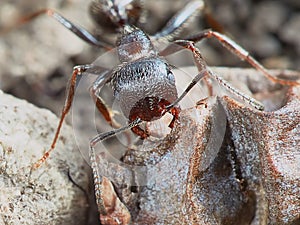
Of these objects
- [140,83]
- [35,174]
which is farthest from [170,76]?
[35,174]

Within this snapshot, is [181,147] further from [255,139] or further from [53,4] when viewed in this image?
[53,4]

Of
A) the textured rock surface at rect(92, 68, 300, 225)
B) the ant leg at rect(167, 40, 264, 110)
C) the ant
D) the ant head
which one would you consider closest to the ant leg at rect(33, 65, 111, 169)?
the ant

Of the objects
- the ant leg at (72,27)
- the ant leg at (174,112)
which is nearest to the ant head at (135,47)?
the ant leg at (174,112)

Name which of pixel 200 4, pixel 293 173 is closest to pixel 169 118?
pixel 293 173

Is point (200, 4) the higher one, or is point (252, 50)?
point (200, 4)

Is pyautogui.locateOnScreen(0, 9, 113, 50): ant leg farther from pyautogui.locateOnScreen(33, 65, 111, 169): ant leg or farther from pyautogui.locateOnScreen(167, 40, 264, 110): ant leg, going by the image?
pyautogui.locateOnScreen(167, 40, 264, 110): ant leg

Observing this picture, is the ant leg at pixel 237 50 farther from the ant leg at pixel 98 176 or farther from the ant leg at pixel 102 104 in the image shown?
the ant leg at pixel 98 176
